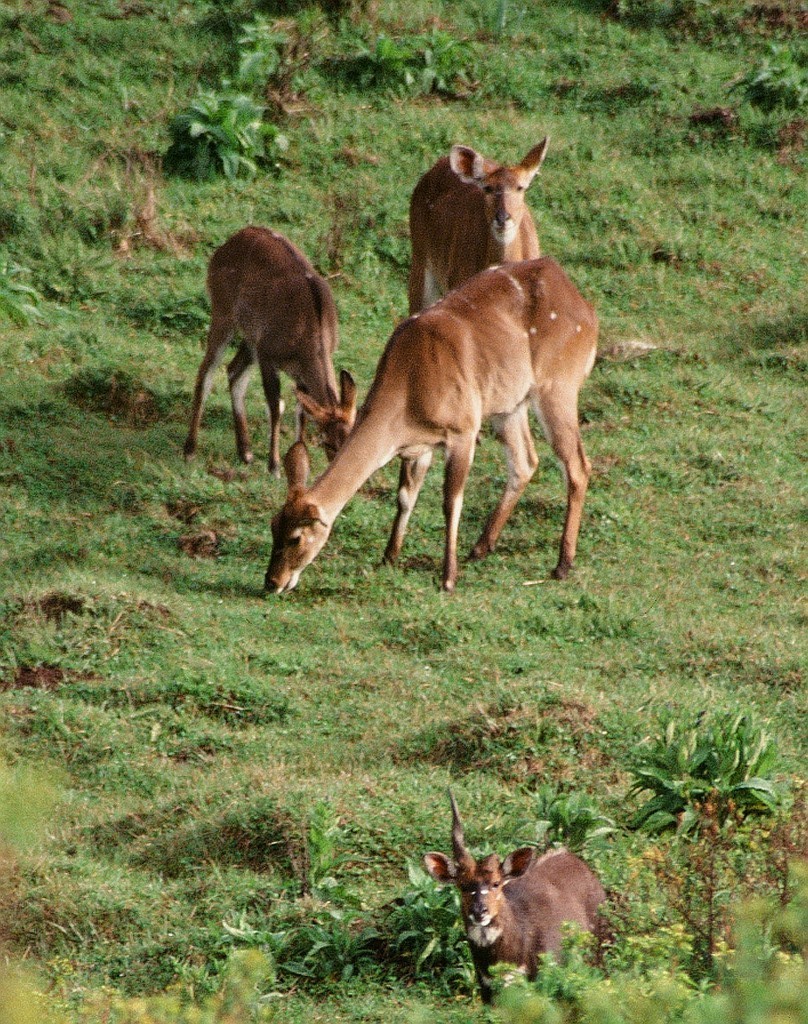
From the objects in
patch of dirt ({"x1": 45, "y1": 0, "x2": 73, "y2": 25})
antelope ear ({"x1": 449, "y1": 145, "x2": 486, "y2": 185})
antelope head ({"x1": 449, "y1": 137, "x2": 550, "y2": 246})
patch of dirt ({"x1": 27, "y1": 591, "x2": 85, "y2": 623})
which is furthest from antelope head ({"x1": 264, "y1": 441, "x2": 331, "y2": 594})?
patch of dirt ({"x1": 45, "y1": 0, "x2": 73, "y2": 25})

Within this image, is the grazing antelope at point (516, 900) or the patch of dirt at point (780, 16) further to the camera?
the patch of dirt at point (780, 16)

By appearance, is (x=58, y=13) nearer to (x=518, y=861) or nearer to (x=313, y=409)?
(x=313, y=409)

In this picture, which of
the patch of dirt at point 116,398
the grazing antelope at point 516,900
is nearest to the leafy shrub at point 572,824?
the grazing antelope at point 516,900

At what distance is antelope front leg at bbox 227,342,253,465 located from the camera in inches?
476

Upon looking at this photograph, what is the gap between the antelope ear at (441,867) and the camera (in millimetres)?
5973

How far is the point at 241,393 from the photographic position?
12211 mm

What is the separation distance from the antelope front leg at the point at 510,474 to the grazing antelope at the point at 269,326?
1207mm

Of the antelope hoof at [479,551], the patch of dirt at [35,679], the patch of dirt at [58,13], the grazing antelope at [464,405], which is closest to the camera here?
the patch of dirt at [35,679]

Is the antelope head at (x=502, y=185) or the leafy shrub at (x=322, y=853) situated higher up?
the antelope head at (x=502, y=185)

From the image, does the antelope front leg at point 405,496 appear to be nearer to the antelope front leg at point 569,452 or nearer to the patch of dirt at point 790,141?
the antelope front leg at point 569,452

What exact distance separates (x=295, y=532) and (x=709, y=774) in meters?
3.44

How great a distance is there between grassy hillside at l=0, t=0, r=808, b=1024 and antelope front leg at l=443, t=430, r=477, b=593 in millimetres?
164

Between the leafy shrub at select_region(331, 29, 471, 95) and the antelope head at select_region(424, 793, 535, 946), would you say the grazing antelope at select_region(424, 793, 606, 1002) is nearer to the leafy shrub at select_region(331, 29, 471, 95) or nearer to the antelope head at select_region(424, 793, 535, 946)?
the antelope head at select_region(424, 793, 535, 946)

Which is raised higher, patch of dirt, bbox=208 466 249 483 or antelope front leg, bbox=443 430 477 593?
antelope front leg, bbox=443 430 477 593
